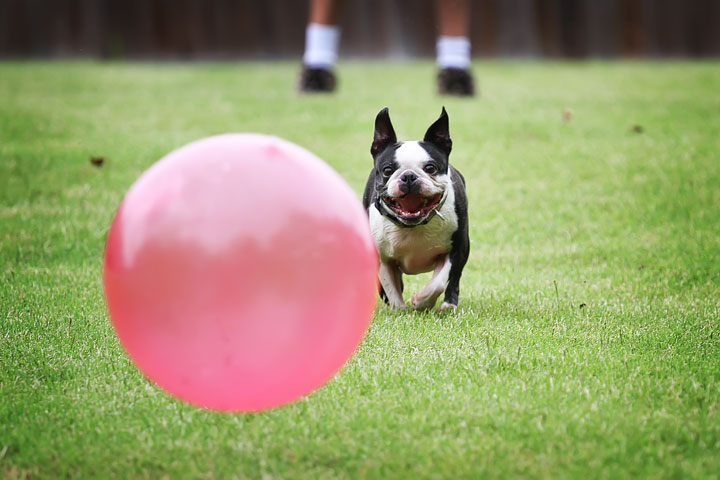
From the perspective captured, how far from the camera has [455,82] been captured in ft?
35.0

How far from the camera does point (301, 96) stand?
11062 mm

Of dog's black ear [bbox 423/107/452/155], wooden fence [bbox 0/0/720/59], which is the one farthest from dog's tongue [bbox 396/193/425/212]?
wooden fence [bbox 0/0/720/59]

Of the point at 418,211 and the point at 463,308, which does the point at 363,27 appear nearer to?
the point at 463,308

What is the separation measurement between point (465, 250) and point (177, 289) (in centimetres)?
226

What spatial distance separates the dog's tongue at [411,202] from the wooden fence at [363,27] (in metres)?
11.5

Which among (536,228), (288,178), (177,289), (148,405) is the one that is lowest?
(536,228)

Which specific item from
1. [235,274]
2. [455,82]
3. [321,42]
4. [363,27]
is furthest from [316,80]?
[235,274]

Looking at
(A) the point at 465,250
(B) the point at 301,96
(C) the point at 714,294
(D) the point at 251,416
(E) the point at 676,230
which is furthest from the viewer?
(B) the point at 301,96

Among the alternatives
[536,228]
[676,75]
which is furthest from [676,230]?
[676,75]

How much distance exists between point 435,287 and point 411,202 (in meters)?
0.49

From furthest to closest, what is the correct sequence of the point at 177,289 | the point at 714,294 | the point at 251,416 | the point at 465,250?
the point at 714,294, the point at 465,250, the point at 251,416, the point at 177,289

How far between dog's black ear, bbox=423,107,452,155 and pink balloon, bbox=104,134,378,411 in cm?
153

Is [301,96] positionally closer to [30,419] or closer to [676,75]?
[676,75]

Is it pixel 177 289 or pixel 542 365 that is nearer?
pixel 177 289
